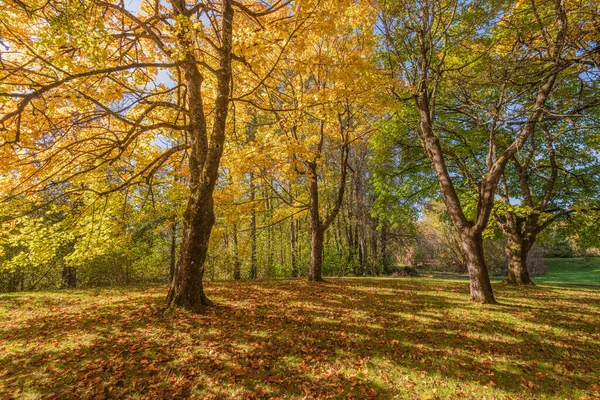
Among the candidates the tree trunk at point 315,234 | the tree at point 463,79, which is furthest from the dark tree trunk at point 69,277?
the tree at point 463,79

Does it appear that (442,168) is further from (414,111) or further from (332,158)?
(332,158)

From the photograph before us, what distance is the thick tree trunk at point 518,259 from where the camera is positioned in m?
11.9

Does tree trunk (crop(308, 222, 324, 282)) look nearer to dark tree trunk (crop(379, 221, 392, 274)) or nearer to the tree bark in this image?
the tree bark

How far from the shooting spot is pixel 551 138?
444 inches

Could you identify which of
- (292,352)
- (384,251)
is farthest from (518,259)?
(292,352)

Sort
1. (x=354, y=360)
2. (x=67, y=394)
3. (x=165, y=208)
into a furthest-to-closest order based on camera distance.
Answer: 1. (x=165, y=208)
2. (x=354, y=360)
3. (x=67, y=394)

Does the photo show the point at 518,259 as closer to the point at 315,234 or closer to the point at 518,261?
the point at 518,261

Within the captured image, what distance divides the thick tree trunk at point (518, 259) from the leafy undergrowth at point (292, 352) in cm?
605

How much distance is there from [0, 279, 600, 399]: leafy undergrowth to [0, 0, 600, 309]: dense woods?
1.25 metres

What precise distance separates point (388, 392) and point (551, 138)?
13957 mm

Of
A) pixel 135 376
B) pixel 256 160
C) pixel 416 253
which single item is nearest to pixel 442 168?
pixel 256 160

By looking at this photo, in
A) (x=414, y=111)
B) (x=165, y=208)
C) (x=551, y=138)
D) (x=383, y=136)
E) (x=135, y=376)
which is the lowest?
(x=135, y=376)

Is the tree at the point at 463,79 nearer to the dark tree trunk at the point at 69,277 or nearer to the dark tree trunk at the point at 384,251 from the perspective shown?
the dark tree trunk at the point at 384,251

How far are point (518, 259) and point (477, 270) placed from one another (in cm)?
693
